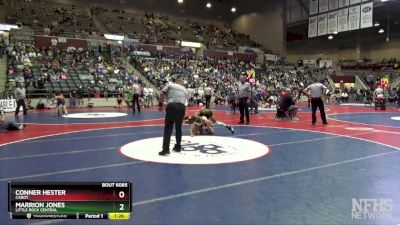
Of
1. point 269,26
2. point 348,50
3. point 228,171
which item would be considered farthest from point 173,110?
point 348,50

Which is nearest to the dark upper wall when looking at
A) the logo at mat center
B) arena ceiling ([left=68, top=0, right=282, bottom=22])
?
arena ceiling ([left=68, top=0, right=282, bottom=22])

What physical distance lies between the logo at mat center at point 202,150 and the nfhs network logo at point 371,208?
7.74 ft

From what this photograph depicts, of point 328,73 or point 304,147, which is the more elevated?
point 328,73

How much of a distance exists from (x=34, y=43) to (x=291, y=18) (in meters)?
25.4

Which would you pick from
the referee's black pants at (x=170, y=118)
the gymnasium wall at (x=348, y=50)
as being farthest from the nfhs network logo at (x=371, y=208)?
the gymnasium wall at (x=348, y=50)

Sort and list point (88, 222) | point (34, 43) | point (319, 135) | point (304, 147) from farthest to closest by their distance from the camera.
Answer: point (34, 43) → point (319, 135) → point (304, 147) → point (88, 222)

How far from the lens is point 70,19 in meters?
34.0

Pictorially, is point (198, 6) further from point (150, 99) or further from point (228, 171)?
point (228, 171)

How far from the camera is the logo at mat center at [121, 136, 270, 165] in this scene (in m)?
5.98

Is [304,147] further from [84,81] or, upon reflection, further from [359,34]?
[359,34]

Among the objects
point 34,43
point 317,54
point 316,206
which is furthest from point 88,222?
point 317,54
